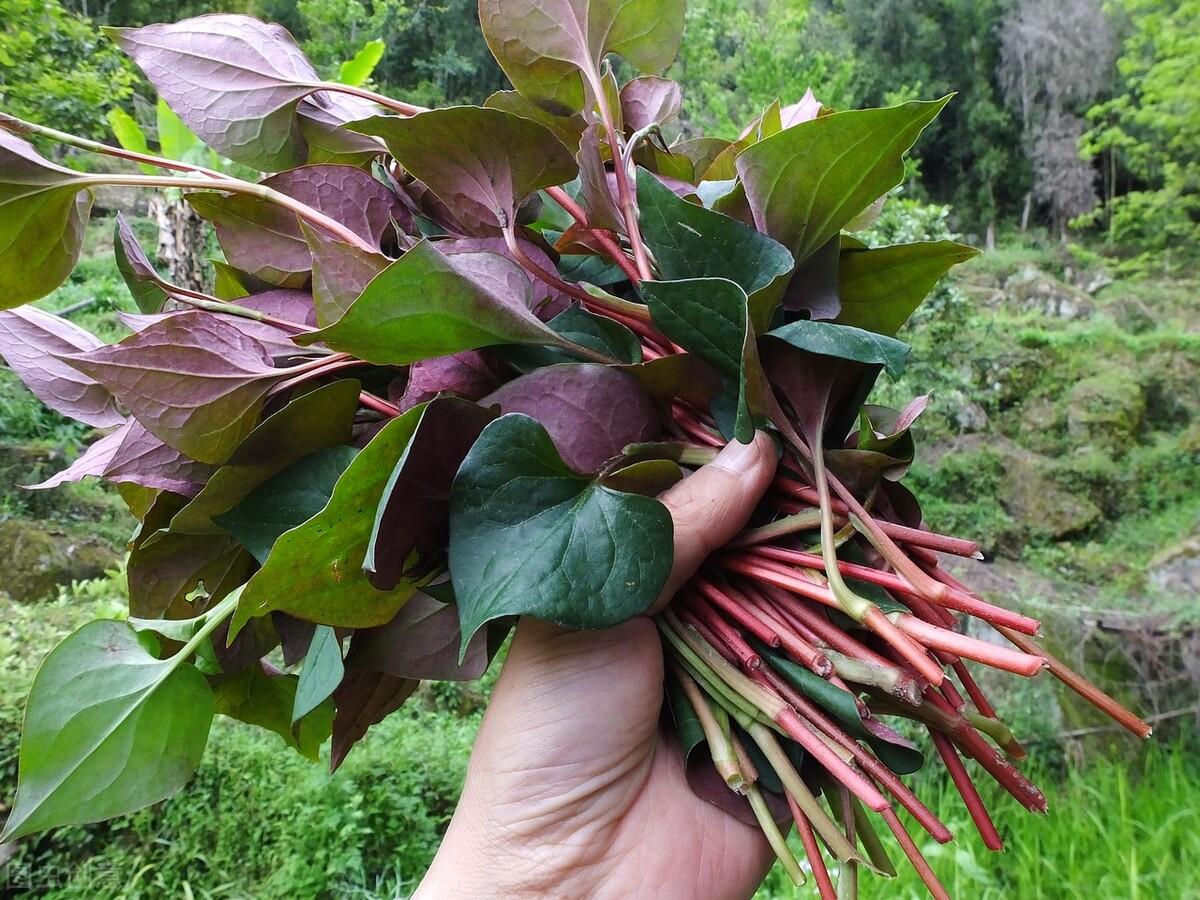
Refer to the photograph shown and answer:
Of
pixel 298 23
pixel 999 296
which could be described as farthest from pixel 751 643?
pixel 298 23

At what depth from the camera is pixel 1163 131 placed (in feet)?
15.8

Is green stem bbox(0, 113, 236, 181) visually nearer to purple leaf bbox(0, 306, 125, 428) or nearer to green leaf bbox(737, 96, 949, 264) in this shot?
purple leaf bbox(0, 306, 125, 428)

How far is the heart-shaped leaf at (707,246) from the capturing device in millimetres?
337

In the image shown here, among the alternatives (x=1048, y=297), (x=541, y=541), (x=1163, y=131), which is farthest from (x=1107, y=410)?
(x=541, y=541)

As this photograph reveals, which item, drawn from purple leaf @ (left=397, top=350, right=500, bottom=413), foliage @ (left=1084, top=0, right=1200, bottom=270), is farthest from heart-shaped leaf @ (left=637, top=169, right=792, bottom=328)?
foliage @ (left=1084, top=0, right=1200, bottom=270)

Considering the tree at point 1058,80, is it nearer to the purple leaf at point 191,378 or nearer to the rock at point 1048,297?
the rock at point 1048,297

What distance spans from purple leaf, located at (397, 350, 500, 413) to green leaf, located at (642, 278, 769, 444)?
9 cm

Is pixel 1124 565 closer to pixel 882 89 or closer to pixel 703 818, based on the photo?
pixel 703 818

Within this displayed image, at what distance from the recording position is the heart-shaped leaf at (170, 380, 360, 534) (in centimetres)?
35

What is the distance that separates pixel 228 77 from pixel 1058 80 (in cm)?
926

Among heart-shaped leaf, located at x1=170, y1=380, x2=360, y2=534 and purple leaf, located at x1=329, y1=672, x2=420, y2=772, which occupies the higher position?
heart-shaped leaf, located at x1=170, y1=380, x2=360, y2=534

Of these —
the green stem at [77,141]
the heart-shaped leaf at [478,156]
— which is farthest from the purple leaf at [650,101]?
the green stem at [77,141]

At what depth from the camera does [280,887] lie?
50.5 inches

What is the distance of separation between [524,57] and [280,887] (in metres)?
1.38
